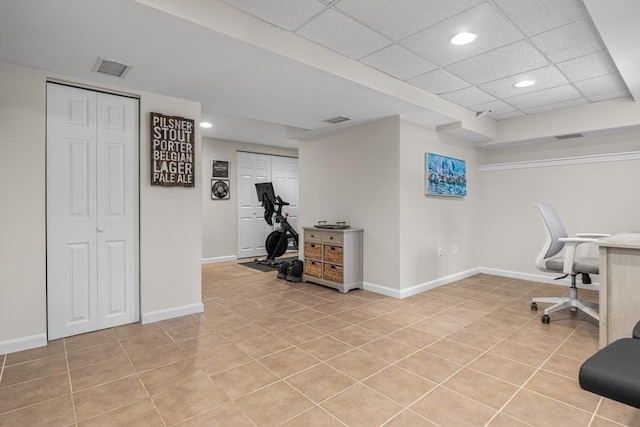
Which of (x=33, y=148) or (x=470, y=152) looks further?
(x=470, y=152)

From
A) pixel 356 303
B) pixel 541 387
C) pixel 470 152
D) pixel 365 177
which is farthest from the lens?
pixel 470 152

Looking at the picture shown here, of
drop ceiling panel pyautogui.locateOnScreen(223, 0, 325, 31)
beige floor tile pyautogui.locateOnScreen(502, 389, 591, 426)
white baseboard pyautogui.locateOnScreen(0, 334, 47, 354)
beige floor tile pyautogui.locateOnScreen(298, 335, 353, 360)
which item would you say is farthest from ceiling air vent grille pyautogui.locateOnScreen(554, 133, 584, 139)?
white baseboard pyautogui.locateOnScreen(0, 334, 47, 354)

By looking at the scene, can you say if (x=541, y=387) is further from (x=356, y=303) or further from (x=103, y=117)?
(x=103, y=117)

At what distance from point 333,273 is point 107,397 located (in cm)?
290

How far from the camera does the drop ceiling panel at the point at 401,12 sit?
84.7 inches

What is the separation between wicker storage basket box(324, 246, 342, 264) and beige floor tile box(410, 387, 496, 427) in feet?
7.97

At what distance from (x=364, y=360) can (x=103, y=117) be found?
308 centimetres

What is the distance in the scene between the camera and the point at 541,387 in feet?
6.81

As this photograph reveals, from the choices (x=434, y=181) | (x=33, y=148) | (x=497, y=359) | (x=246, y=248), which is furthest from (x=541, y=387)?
(x=246, y=248)

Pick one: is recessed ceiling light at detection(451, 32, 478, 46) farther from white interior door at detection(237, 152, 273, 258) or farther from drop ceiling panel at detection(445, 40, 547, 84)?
white interior door at detection(237, 152, 273, 258)

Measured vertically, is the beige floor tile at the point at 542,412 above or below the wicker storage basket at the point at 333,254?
below

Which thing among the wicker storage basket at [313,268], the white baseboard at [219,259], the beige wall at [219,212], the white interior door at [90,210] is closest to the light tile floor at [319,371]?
the white interior door at [90,210]

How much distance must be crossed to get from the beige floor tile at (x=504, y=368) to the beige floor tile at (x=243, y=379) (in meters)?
1.45

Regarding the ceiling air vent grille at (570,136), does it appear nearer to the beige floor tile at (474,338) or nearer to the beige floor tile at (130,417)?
the beige floor tile at (474,338)
